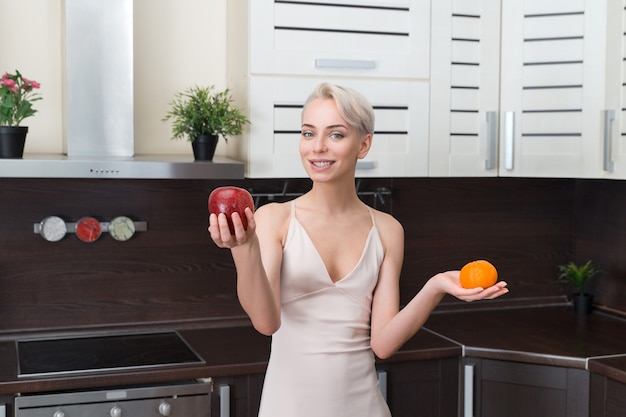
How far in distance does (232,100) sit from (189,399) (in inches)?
40.6

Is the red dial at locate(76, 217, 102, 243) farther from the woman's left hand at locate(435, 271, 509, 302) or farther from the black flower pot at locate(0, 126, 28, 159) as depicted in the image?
the woman's left hand at locate(435, 271, 509, 302)

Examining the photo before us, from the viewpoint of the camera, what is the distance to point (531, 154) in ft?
10.0

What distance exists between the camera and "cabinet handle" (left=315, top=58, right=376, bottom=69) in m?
2.83

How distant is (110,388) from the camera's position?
254 centimetres

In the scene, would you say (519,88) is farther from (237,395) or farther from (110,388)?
(110,388)

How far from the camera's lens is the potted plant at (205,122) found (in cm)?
279

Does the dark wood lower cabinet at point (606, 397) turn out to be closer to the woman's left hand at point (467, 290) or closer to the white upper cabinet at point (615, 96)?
the white upper cabinet at point (615, 96)

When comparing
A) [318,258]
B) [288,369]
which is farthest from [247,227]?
[288,369]

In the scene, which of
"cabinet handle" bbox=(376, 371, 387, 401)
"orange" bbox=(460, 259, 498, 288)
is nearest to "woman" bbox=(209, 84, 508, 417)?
"orange" bbox=(460, 259, 498, 288)

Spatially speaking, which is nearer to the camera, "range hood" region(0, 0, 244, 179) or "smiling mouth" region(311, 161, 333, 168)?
"smiling mouth" region(311, 161, 333, 168)

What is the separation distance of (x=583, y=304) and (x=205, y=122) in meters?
1.69

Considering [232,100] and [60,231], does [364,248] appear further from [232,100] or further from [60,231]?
[60,231]

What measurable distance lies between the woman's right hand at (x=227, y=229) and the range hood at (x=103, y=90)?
3.69 feet

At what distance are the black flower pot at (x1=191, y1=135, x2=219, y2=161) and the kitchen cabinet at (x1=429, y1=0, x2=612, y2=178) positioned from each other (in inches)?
29.7
